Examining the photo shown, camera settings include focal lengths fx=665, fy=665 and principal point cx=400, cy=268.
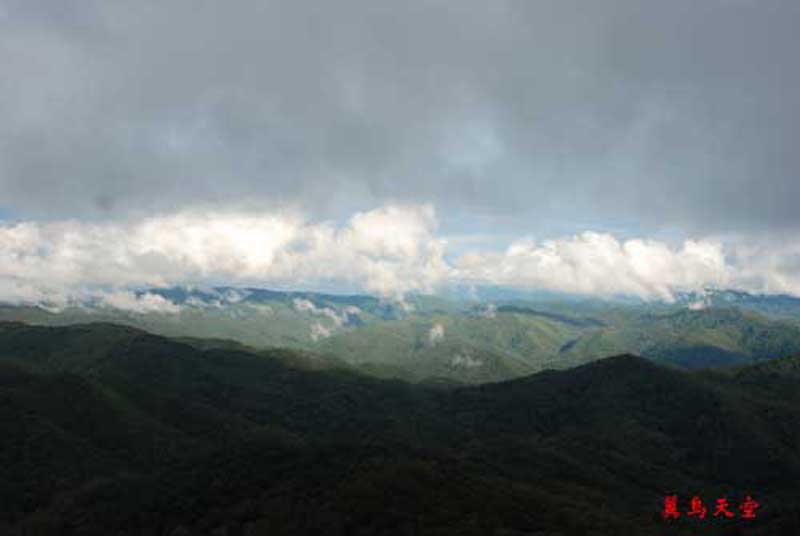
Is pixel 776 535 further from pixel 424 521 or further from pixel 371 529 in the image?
pixel 371 529

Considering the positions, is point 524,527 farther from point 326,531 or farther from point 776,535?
point 776,535

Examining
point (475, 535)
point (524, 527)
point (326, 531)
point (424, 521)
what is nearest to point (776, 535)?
point (524, 527)

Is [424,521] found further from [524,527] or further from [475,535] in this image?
[524,527]

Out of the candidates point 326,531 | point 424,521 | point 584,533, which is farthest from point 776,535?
point 326,531

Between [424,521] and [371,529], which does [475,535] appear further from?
[371,529]

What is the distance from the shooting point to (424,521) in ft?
649

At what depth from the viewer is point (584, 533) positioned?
196500 mm

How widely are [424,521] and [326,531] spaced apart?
29.5 m

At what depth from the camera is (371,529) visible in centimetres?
19625

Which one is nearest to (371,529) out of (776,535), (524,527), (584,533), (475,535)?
(475,535)

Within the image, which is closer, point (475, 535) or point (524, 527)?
point (475, 535)

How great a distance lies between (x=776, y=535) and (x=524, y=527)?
73.9 meters

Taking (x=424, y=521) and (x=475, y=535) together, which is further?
(x=424, y=521)

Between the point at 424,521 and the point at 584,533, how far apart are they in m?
47.4
